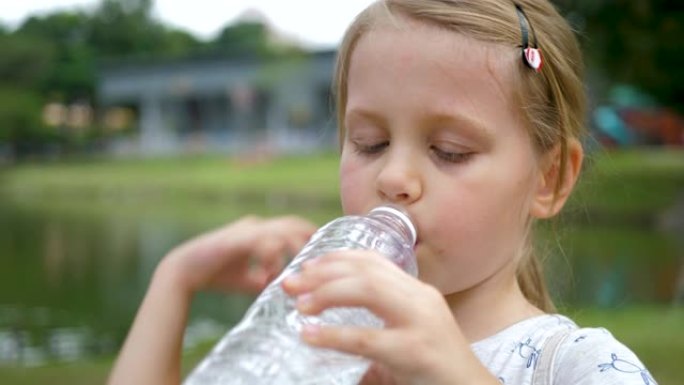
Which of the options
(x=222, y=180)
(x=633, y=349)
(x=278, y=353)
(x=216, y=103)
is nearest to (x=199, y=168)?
(x=222, y=180)

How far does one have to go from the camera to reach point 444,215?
3.93 feet

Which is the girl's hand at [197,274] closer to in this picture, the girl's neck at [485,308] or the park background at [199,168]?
the girl's neck at [485,308]

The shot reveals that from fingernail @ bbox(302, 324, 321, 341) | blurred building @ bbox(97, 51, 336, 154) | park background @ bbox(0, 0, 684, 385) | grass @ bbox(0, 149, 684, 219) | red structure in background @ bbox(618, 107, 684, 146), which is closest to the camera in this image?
fingernail @ bbox(302, 324, 321, 341)

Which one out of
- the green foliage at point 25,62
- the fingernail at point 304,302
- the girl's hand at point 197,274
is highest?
the fingernail at point 304,302

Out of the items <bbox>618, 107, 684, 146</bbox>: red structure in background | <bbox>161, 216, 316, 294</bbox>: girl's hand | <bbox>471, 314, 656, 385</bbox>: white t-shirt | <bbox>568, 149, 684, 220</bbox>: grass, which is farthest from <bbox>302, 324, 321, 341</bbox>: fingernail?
<bbox>618, 107, 684, 146</bbox>: red structure in background

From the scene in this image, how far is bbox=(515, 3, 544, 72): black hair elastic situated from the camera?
4.33ft

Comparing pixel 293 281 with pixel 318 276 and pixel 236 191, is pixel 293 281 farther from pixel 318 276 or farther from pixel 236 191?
pixel 236 191

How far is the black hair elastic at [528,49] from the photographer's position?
132 cm

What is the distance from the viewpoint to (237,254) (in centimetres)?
155

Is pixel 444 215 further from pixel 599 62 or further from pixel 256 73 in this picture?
pixel 256 73

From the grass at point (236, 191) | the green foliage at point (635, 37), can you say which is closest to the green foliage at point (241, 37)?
the grass at point (236, 191)

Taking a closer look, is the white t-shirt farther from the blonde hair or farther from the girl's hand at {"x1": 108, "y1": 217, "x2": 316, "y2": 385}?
the girl's hand at {"x1": 108, "y1": 217, "x2": 316, "y2": 385}

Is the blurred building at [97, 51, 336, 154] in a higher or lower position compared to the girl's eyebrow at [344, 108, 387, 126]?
lower

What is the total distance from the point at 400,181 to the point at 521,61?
282 millimetres
